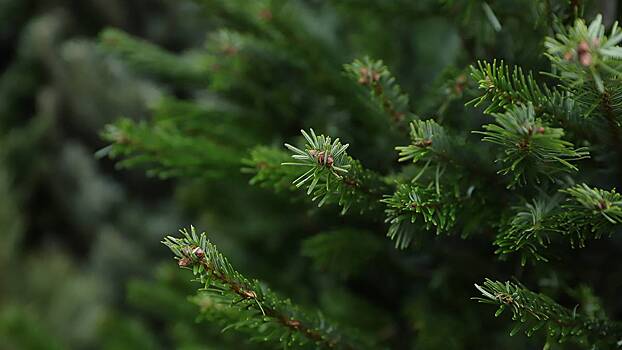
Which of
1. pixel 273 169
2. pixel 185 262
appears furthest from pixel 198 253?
pixel 273 169

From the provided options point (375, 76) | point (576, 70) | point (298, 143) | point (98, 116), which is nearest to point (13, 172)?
point (98, 116)

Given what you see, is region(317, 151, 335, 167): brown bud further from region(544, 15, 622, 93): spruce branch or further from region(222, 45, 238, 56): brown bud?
region(222, 45, 238, 56): brown bud

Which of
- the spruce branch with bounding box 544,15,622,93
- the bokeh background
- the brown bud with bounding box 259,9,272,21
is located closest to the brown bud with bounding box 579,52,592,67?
the spruce branch with bounding box 544,15,622,93

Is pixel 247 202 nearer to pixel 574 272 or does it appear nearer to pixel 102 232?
pixel 574 272

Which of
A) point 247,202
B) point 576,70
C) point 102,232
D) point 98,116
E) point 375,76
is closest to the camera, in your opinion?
point 576,70

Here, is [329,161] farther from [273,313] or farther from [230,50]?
[230,50]

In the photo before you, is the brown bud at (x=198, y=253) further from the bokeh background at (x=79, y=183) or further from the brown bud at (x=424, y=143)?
the bokeh background at (x=79, y=183)
